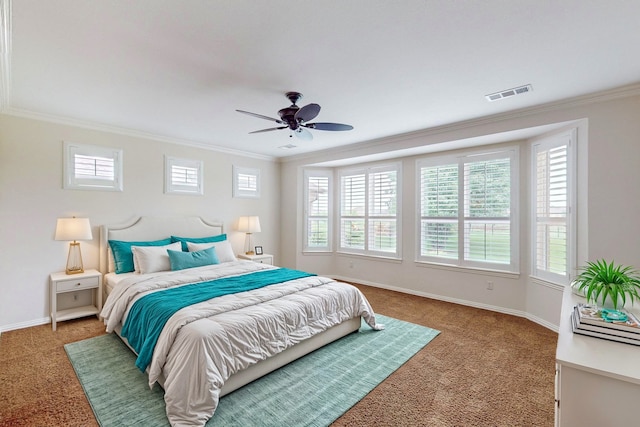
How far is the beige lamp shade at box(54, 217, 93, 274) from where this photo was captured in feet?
11.7

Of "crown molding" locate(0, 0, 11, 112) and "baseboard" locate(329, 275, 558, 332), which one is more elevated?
"crown molding" locate(0, 0, 11, 112)

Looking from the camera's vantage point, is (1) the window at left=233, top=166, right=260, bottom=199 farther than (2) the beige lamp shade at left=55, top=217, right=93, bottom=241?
Yes

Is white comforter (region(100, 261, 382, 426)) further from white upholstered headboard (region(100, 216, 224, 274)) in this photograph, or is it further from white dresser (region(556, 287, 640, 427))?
white dresser (region(556, 287, 640, 427))

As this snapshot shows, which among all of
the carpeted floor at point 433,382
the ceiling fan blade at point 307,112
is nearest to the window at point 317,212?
the carpeted floor at point 433,382

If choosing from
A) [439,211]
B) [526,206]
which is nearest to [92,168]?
[439,211]

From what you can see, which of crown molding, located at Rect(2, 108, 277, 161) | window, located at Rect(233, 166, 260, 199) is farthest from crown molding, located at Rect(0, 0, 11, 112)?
window, located at Rect(233, 166, 260, 199)

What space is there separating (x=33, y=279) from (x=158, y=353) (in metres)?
2.72

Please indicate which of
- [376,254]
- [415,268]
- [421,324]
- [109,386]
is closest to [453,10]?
[421,324]

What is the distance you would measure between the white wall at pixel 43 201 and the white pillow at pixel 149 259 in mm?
702

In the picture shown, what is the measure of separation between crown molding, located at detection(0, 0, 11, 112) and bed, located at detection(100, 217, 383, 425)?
1792mm

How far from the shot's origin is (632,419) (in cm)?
118

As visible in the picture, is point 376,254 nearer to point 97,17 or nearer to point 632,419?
point 632,419

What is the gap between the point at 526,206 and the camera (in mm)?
4008

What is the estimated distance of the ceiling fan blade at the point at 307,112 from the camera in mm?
2554
